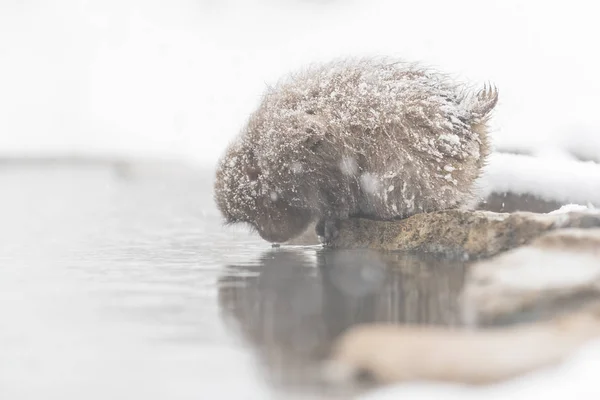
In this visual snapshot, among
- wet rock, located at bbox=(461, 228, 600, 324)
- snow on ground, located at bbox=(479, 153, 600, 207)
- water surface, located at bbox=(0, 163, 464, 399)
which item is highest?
snow on ground, located at bbox=(479, 153, 600, 207)

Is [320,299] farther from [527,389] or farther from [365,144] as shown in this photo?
[365,144]

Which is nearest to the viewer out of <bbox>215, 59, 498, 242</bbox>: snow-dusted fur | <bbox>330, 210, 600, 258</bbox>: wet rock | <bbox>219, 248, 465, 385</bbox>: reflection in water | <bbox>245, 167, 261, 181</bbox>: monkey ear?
<bbox>219, 248, 465, 385</bbox>: reflection in water

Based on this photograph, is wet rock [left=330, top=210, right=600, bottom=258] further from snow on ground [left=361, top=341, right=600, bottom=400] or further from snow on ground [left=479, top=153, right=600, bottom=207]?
snow on ground [left=361, top=341, right=600, bottom=400]

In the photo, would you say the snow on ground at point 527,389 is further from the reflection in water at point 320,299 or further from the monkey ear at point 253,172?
the monkey ear at point 253,172

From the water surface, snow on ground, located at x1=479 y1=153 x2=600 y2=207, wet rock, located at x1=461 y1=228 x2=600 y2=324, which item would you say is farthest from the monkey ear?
wet rock, located at x1=461 y1=228 x2=600 y2=324

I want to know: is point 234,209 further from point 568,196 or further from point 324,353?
point 324,353

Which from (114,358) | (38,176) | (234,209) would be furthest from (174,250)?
(38,176)

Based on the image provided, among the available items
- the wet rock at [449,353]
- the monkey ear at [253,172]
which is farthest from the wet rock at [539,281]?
the monkey ear at [253,172]
